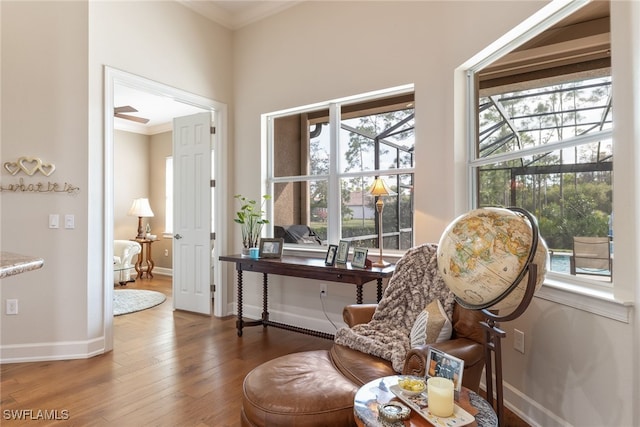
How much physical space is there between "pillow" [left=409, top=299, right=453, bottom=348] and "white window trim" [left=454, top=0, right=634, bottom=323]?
0.61 meters

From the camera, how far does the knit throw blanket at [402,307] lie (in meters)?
1.95

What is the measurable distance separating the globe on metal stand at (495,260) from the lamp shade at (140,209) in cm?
611

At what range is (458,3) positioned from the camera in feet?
8.56

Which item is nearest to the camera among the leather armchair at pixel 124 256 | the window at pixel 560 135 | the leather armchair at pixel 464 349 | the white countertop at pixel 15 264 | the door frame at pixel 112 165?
the white countertop at pixel 15 264

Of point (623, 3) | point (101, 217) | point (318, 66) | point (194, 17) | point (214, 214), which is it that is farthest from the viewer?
point (214, 214)

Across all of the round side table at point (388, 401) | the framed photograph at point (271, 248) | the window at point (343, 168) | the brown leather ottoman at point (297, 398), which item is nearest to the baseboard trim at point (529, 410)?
the round side table at point (388, 401)

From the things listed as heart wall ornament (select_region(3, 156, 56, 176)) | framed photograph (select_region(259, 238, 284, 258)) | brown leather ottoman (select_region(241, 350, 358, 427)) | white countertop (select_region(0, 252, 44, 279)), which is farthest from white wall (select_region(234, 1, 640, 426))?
white countertop (select_region(0, 252, 44, 279))

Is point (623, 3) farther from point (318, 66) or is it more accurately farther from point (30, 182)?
point (30, 182)

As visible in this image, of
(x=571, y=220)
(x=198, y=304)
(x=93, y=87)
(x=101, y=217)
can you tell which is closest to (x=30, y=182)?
(x=101, y=217)

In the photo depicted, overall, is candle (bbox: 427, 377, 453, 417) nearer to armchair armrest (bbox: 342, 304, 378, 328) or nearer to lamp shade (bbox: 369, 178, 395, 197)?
armchair armrest (bbox: 342, 304, 378, 328)

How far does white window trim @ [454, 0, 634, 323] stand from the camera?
1.60 metres

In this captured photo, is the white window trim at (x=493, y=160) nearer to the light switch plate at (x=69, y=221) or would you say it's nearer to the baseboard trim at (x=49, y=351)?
the light switch plate at (x=69, y=221)

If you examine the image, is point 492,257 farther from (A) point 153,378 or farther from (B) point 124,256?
(B) point 124,256

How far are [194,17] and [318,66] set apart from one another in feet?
4.96
